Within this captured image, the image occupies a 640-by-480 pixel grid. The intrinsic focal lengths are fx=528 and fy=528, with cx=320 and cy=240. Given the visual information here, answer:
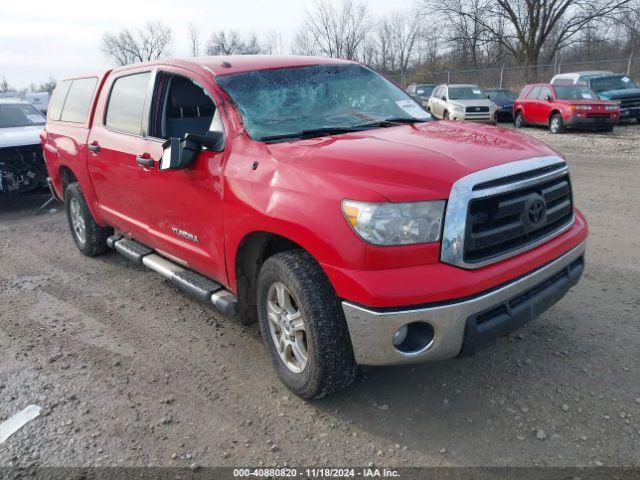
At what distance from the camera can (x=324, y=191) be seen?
2.68 metres

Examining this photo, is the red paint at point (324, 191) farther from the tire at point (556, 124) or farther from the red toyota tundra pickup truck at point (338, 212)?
the tire at point (556, 124)

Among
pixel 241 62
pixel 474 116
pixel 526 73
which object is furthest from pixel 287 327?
pixel 526 73

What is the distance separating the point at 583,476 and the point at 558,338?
1.38 meters

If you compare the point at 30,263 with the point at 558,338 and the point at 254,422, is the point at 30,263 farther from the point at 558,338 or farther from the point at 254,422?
the point at 558,338

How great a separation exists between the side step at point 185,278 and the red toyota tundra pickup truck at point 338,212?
0.02 metres

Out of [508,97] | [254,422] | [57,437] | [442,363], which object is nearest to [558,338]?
[442,363]

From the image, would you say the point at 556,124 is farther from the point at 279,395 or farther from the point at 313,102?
the point at 279,395

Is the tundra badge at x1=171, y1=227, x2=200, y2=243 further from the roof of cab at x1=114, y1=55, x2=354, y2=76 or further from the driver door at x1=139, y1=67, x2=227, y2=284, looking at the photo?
the roof of cab at x1=114, y1=55, x2=354, y2=76

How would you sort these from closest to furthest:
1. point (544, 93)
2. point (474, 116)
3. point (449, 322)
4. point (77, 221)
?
point (449, 322) → point (77, 221) → point (544, 93) → point (474, 116)

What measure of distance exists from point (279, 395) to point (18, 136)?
7568 mm

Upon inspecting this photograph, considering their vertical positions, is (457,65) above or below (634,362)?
above

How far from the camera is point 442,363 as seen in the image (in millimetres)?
3473

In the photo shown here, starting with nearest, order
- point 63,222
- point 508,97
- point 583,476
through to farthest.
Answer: point 583,476
point 63,222
point 508,97

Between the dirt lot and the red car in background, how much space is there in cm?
1281
